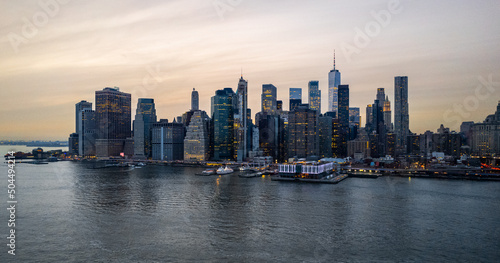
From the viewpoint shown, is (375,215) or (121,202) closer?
(375,215)

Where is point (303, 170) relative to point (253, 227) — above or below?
above

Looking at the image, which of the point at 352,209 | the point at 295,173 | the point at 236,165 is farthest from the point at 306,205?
the point at 236,165

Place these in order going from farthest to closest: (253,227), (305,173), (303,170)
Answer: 1. (303,170)
2. (305,173)
3. (253,227)

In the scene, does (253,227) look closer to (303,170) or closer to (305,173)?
(305,173)

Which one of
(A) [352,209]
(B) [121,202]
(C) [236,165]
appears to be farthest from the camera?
(C) [236,165]

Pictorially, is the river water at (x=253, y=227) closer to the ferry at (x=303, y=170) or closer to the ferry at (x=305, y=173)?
the ferry at (x=305, y=173)

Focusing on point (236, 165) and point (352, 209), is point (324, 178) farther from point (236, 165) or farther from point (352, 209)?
point (236, 165)

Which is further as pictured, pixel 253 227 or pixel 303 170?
pixel 303 170

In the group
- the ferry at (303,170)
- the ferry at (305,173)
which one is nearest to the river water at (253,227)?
the ferry at (305,173)

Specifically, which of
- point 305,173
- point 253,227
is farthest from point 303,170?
point 253,227
